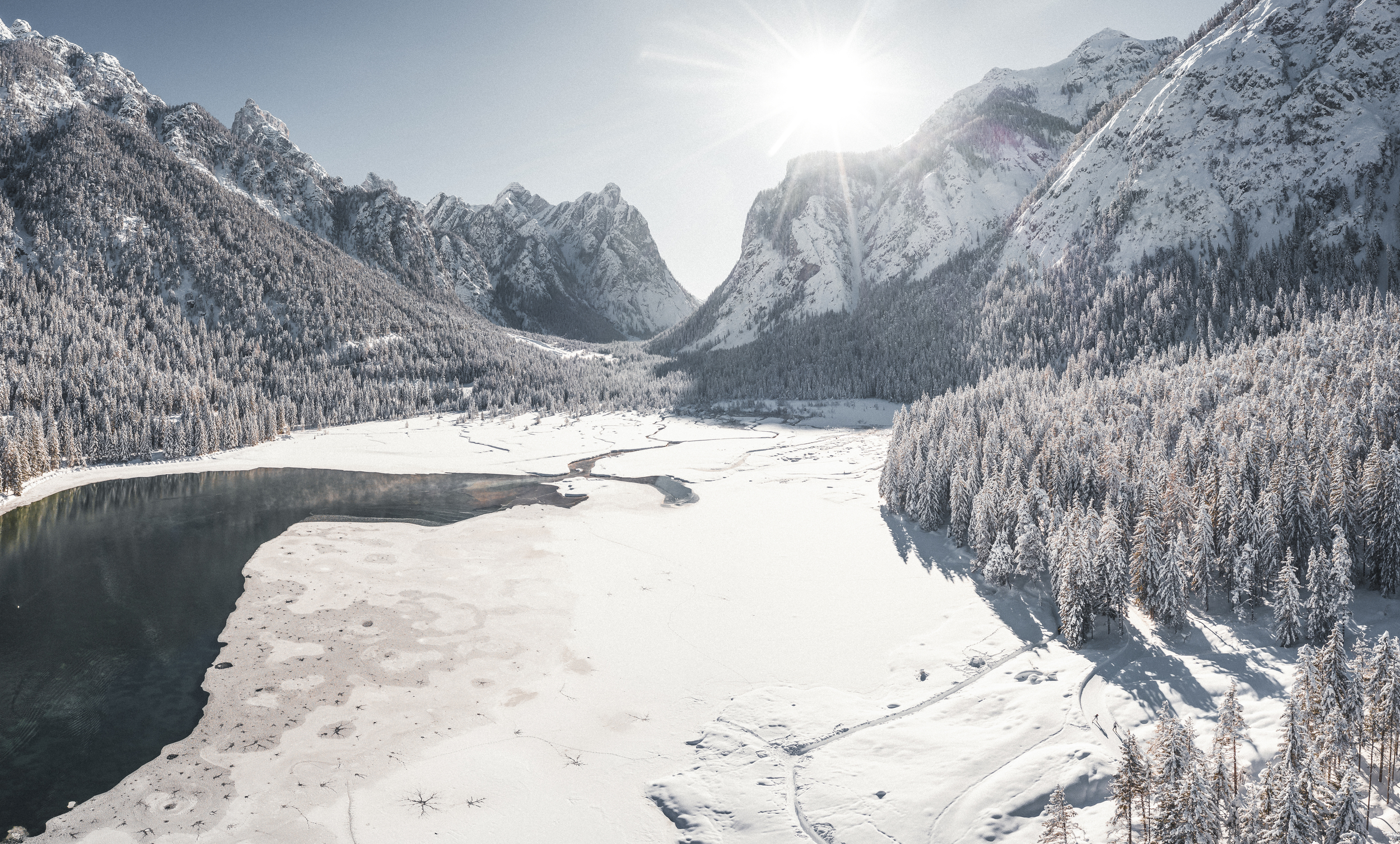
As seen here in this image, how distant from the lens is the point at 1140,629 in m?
32.5

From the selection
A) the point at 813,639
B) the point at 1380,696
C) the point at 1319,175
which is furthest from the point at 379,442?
the point at 1319,175

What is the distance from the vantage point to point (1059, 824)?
1591 cm

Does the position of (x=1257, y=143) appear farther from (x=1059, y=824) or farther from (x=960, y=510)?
(x=1059, y=824)

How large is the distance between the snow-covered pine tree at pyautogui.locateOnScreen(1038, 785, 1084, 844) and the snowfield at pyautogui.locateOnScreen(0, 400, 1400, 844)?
457mm

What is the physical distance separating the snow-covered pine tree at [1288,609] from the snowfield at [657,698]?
2.82 feet

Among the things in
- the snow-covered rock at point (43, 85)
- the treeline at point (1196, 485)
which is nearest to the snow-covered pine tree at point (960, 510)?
the treeline at point (1196, 485)

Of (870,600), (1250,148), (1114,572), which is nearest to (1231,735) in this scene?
(1114,572)

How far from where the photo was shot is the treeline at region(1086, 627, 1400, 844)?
13.3m

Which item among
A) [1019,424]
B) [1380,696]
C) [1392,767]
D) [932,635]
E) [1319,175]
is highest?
[1319,175]

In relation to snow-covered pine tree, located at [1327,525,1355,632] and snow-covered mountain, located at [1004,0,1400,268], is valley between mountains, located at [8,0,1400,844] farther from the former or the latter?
snow-covered mountain, located at [1004,0,1400,268]

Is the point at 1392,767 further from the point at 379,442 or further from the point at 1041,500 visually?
the point at 379,442

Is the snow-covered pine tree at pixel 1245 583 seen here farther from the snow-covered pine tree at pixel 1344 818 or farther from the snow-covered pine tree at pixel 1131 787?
the snow-covered pine tree at pixel 1344 818

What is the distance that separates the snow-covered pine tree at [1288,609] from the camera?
27297 millimetres

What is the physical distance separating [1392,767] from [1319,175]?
501 feet
